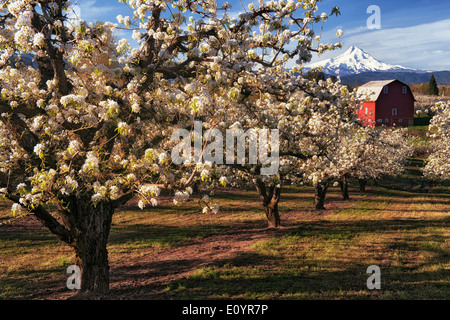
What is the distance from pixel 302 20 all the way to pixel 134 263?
41.2 ft

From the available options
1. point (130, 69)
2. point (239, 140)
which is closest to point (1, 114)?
point (130, 69)

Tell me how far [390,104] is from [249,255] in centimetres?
7943

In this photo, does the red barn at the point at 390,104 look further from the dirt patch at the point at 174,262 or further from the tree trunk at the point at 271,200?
the dirt patch at the point at 174,262

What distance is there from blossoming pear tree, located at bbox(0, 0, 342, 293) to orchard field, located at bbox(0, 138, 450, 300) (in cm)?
361

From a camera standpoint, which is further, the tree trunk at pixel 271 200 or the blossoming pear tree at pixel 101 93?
the tree trunk at pixel 271 200

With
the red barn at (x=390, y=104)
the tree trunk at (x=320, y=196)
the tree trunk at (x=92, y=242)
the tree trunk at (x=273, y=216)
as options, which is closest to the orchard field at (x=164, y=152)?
the tree trunk at (x=92, y=242)

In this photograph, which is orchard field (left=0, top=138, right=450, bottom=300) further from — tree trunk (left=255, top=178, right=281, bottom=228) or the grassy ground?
tree trunk (left=255, top=178, right=281, bottom=228)

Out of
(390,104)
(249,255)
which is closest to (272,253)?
(249,255)

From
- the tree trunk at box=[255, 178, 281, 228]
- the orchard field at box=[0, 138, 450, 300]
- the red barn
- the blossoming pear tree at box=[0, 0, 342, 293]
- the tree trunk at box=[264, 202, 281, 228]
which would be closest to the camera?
the blossoming pear tree at box=[0, 0, 342, 293]

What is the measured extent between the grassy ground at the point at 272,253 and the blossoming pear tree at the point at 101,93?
423 centimetres

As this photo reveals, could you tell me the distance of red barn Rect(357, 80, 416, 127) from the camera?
7969 centimetres

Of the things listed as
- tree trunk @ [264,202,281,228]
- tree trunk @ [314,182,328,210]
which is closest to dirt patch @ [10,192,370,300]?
tree trunk @ [264,202,281,228]

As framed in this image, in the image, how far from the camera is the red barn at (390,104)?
7969 cm
